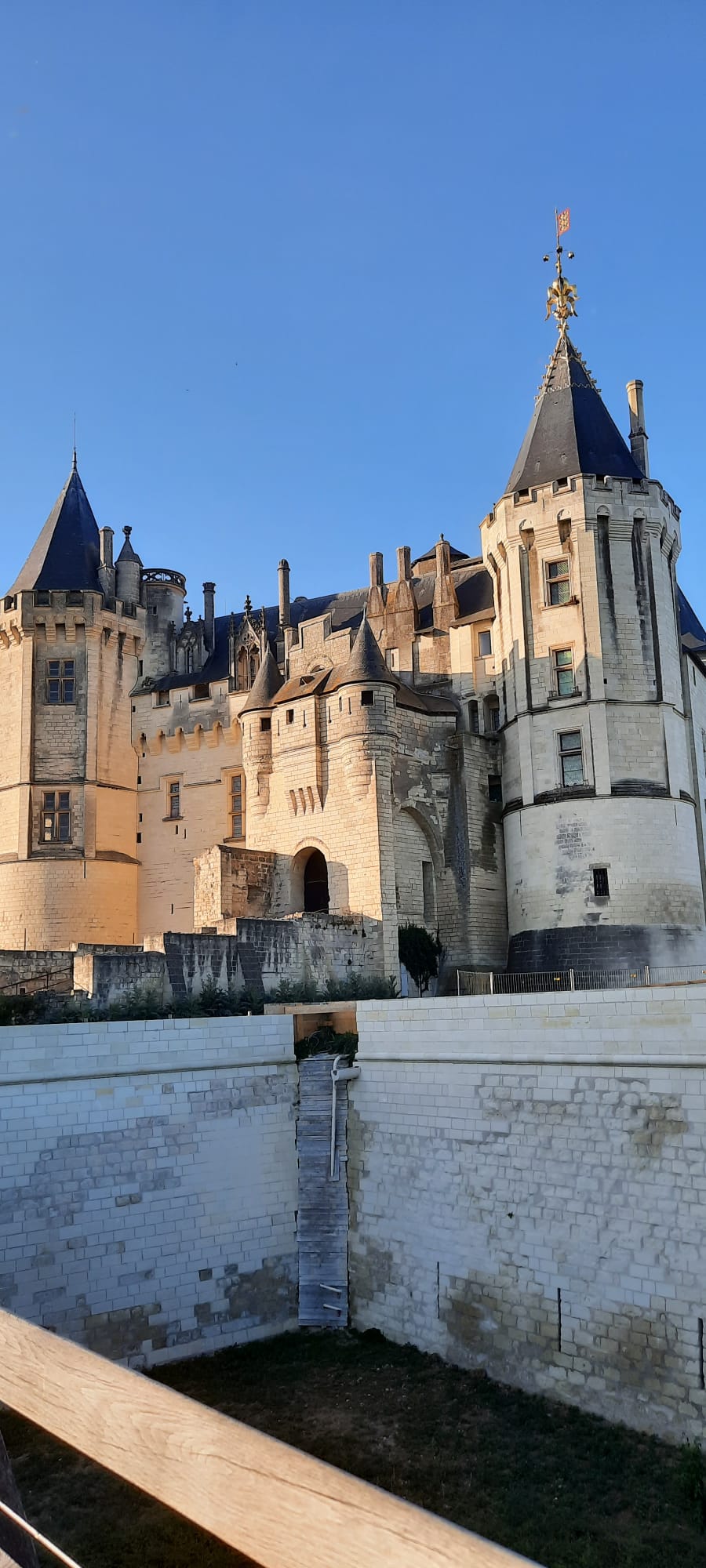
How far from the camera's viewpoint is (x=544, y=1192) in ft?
43.2

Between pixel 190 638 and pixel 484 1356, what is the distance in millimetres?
28691

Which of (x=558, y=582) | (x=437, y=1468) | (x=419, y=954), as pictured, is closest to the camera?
(x=437, y=1468)

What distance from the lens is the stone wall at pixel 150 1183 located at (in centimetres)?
1323

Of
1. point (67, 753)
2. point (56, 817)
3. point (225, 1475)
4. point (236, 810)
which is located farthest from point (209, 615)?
point (225, 1475)

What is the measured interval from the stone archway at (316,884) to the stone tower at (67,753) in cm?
684

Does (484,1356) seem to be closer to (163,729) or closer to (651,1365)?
(651,1365)

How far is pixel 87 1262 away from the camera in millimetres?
13453

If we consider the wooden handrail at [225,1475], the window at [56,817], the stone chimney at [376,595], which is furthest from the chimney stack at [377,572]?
the wooden handrail at [225,1475]

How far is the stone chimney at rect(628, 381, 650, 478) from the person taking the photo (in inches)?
1275

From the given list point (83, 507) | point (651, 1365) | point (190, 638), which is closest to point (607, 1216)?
point (651, 1365)

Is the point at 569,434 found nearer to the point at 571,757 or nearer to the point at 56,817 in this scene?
the point at 571,757

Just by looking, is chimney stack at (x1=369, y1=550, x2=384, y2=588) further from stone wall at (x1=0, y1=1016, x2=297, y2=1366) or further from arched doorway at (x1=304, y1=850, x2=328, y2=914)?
stone wall at (x1=0, y1=1016, x2=297, y2=1366)

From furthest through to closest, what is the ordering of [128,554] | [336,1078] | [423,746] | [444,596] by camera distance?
[128,554] → [444,596] → [423,746] → [336,1078]

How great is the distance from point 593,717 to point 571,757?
1.16m
